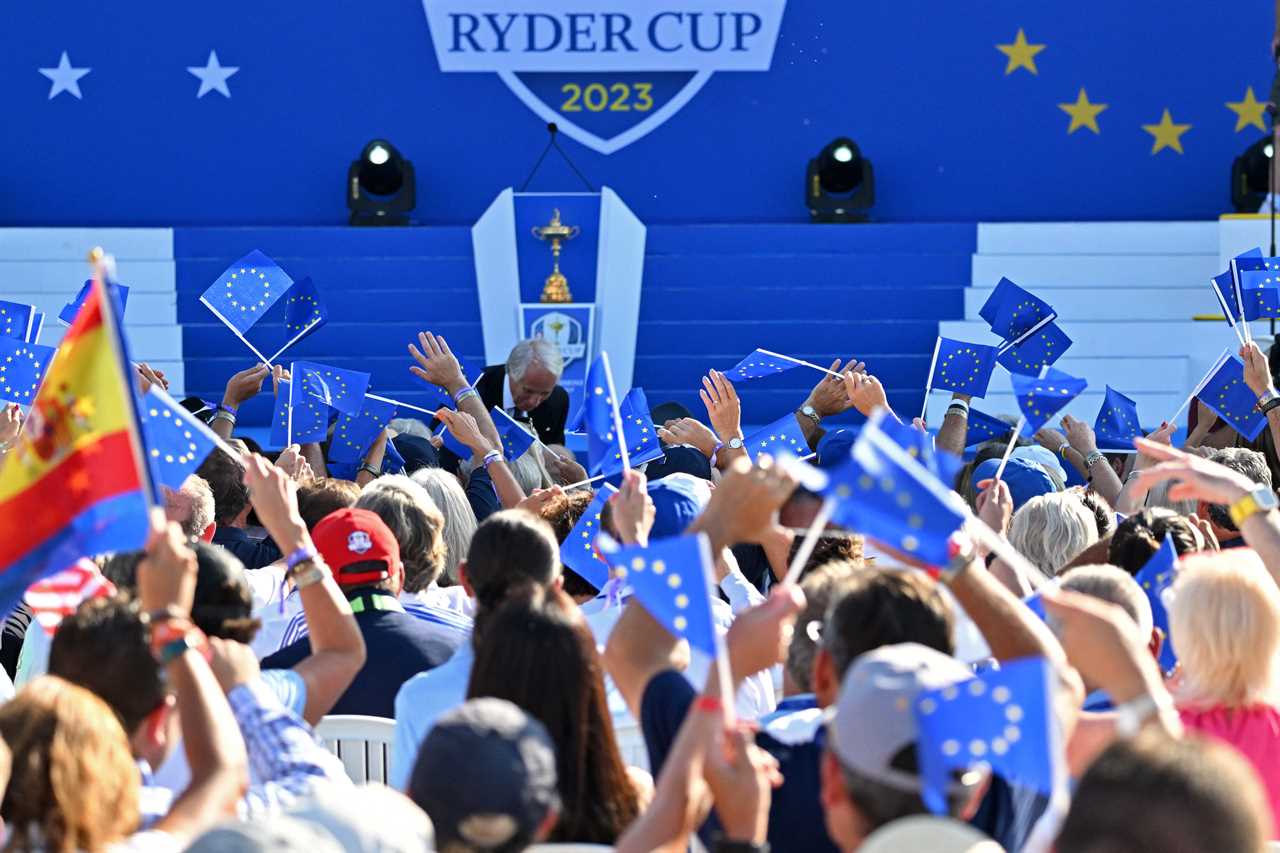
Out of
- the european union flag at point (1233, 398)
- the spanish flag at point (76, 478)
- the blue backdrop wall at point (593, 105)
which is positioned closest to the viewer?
the spanish flag at point (76, 478)

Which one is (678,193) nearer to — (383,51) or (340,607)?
(383,51)

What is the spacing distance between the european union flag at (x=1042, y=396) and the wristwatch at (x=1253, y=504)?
179cm

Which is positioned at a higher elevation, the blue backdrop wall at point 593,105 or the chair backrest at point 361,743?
the blue backdrop wall at point 593,105

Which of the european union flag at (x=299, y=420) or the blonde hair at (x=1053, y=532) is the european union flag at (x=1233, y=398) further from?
the european union flag at (x=299, y=420)

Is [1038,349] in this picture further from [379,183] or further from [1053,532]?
[379,183]

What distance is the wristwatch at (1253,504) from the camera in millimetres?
2648

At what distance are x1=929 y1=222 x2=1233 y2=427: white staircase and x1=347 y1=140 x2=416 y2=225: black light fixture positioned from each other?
10.6 feet

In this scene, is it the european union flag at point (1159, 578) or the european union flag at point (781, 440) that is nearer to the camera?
the european union flag at point (1159, 578)

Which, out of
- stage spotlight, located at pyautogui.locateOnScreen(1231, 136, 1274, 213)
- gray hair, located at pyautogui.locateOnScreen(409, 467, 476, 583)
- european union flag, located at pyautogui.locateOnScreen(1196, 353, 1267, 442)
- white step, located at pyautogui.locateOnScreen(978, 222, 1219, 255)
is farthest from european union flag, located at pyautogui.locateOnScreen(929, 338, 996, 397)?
stage spotlight, located at pyautogui.locateOnScreen(1231, 136, 1274, 213)

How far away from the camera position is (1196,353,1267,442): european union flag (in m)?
5.11

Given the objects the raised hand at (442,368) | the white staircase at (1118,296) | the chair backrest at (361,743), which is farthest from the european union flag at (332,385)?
the white staircase at (1118,296)

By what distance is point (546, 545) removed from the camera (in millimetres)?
2793

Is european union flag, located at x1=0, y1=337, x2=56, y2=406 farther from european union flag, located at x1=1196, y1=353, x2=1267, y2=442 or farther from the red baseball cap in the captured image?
european union flag, located at x1=1196, y1=353, x2=1267, y2=442

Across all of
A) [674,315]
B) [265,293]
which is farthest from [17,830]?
Result: [674,315]
